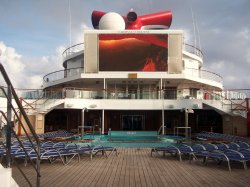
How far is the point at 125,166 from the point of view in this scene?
938 cm

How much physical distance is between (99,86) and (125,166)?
808 inches

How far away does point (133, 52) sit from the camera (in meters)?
26.4

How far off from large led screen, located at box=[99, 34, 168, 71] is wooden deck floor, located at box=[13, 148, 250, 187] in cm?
1635

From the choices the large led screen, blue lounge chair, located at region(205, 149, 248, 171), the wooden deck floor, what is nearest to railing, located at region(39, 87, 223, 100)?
the large led screen

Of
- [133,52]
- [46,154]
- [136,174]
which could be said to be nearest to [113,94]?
[133,52]

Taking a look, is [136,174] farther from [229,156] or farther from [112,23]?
[112,23]

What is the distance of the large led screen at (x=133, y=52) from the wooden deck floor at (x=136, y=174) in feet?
53.7

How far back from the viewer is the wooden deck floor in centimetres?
699

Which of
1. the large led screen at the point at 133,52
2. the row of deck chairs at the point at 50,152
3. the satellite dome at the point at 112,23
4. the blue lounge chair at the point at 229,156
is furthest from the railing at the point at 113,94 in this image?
the blue lounge chair at the point at 229,156

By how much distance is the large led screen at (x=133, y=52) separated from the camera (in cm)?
2630

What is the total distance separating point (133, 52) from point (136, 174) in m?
19.3

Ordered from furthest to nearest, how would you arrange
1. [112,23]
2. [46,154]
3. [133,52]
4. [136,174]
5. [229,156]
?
1. [112,23]
2. [133,52]
3. [46,154]
4. [229,156]
5. [136,174]

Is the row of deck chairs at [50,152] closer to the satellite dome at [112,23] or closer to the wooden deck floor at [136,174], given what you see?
the wooden deck floor at [136,174]

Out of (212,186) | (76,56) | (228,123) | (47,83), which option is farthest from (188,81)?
(212,186)
